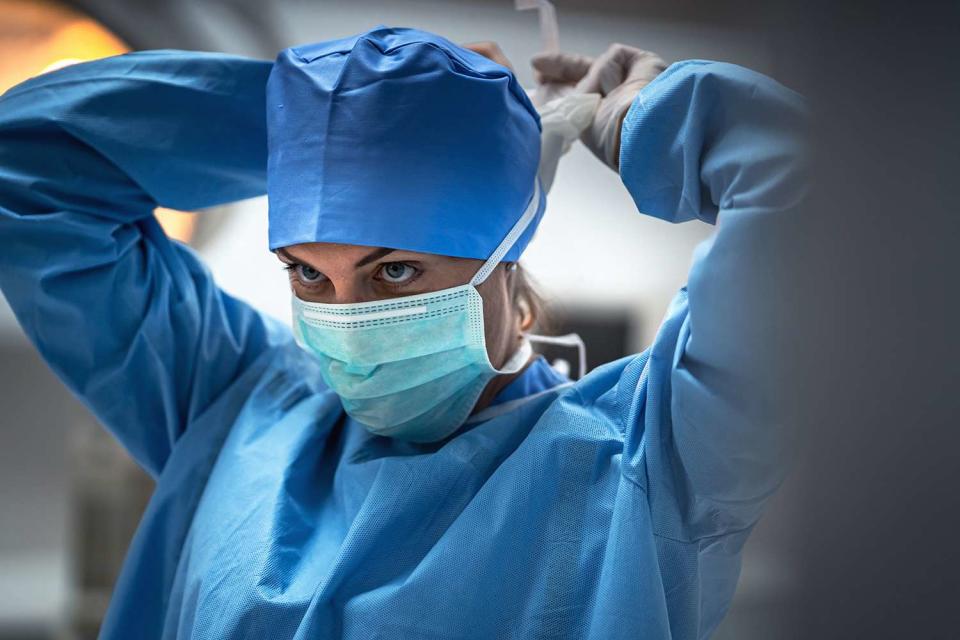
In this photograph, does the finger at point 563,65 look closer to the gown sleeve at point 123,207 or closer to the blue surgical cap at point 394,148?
the blue surgical cap at point 394,148

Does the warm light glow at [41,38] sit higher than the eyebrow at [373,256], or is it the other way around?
the warm light glow at [41,38]

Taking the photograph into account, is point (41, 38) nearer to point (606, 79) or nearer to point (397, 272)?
point (397, 272)

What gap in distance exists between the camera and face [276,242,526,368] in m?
1.03

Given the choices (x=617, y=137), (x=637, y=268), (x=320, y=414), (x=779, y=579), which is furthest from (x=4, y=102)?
(x=637, y=268)

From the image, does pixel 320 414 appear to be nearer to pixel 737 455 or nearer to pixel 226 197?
pixel 226 197

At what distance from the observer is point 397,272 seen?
3.49 ft

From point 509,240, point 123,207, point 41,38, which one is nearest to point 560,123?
point 509,240

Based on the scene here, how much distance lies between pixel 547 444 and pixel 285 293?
131 cm

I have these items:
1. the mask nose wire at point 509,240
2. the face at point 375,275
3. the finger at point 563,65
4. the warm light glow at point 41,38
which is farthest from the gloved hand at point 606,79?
the warm light glow at point 41,38

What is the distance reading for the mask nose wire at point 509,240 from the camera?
109cm

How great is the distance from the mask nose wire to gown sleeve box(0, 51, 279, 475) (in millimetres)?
415

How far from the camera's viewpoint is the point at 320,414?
1.24 m

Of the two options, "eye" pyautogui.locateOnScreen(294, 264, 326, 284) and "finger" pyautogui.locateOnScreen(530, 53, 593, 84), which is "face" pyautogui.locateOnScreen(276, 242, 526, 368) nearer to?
"eye" pyautogui.locateOnScreen(294, 264, 326, 284)

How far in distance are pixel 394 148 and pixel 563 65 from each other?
34cm
